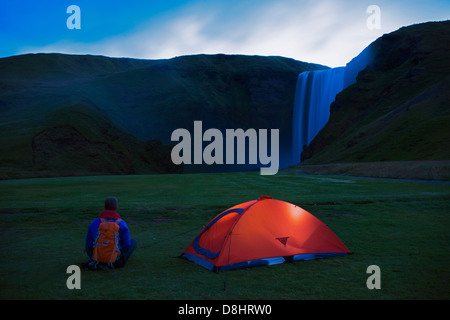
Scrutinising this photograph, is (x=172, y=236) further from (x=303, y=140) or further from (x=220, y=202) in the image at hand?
(x=303, y=140)

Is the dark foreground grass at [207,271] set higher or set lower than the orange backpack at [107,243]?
lower

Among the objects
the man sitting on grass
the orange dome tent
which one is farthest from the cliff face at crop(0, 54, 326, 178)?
the orange dome tent

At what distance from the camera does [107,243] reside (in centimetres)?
833

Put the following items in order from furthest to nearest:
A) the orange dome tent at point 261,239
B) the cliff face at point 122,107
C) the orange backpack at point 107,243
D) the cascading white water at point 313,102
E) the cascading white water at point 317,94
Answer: the cascading white water at point 313,102 < the cascading white water at point 317,94 < the cliff face at point 122,107 < the orange dome tent at point 261,239 < the orange backpack at point 107,243

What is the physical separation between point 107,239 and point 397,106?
285 feet

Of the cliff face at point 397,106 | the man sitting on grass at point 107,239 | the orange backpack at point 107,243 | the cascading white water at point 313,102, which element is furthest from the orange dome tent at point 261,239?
the cascading white water at point 313,102

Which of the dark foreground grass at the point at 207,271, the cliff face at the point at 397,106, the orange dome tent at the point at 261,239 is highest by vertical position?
the cliff face at the point at 397,106

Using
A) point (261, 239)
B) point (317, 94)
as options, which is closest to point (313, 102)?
point (317, 94)

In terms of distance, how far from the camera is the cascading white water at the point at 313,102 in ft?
378

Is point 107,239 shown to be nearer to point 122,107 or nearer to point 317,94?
point 317,94

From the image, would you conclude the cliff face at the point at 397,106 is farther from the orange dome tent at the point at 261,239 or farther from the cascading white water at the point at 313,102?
the orange dome tent at the point at 261,239

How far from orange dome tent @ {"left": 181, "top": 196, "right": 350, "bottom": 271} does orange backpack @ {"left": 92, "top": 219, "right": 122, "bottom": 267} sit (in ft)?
6.54
